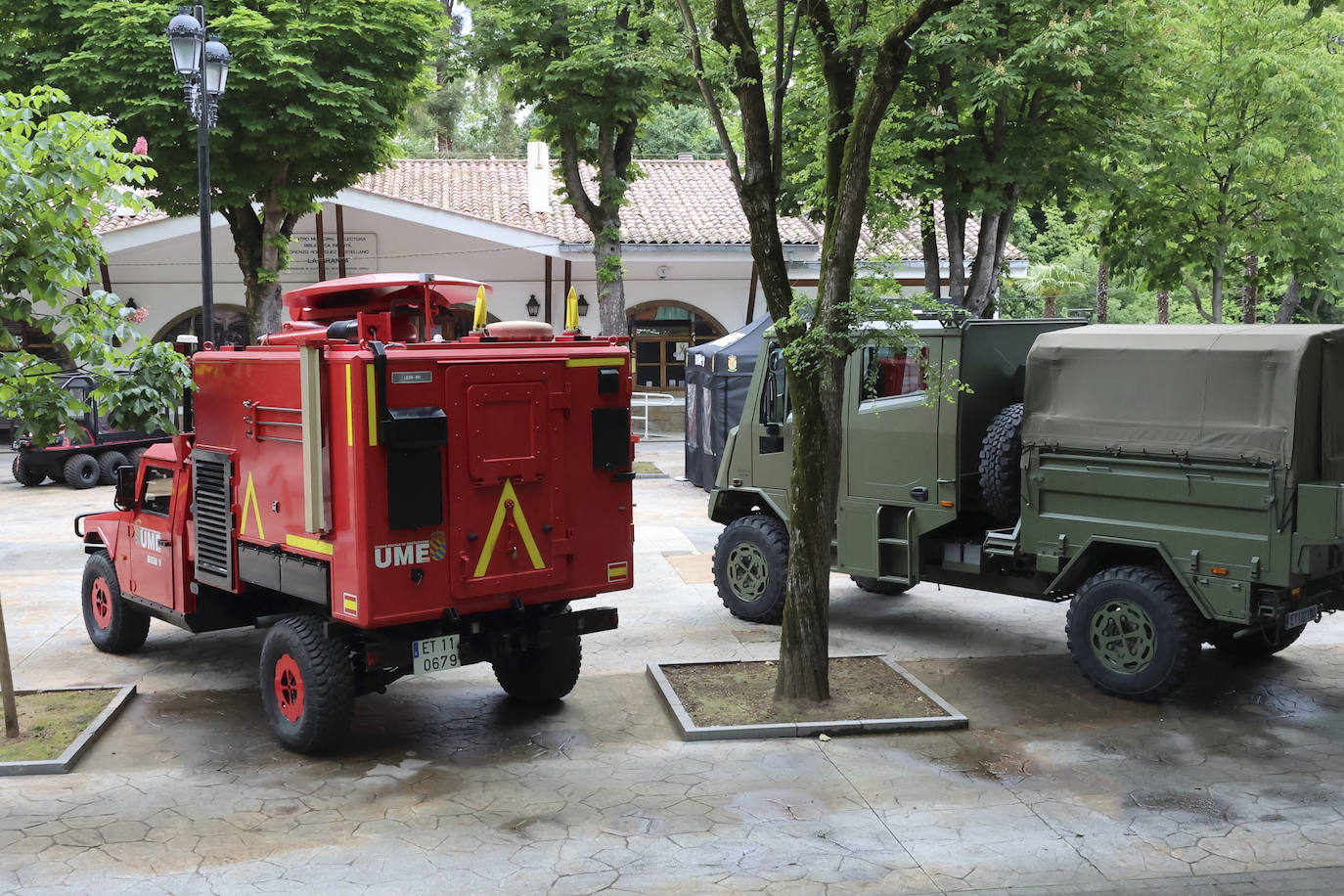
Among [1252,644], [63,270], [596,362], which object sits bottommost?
[1252,644]

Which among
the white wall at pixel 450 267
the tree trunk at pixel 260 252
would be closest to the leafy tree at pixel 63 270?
the tree trunk at pixel 260 252

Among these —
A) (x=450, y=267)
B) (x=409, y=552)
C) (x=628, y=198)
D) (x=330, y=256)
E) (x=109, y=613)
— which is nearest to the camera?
(x=409, y=552)

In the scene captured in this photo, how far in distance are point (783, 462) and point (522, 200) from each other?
75.4 ft

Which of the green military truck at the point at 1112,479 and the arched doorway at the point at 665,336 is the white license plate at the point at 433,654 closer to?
the green military truck at the point at 1112,479

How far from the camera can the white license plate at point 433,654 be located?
7348mm

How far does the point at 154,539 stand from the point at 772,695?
4644 mm

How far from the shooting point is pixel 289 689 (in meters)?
7.68

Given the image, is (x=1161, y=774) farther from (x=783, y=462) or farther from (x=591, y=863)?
(x=783, y=462)

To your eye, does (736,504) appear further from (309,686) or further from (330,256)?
(330,256)

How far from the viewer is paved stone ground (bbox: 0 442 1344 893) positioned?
19.6 ft

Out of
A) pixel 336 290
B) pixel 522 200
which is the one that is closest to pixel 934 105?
pixel 336 290

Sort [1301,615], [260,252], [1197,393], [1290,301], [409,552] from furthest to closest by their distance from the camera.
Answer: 1. [260,252]
2. [1290,301]
3. [1301,615]
4. [1197,393]
5. [409,552]

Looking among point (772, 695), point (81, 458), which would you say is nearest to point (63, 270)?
point (772, 695)

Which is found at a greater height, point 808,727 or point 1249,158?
point 1249,158
